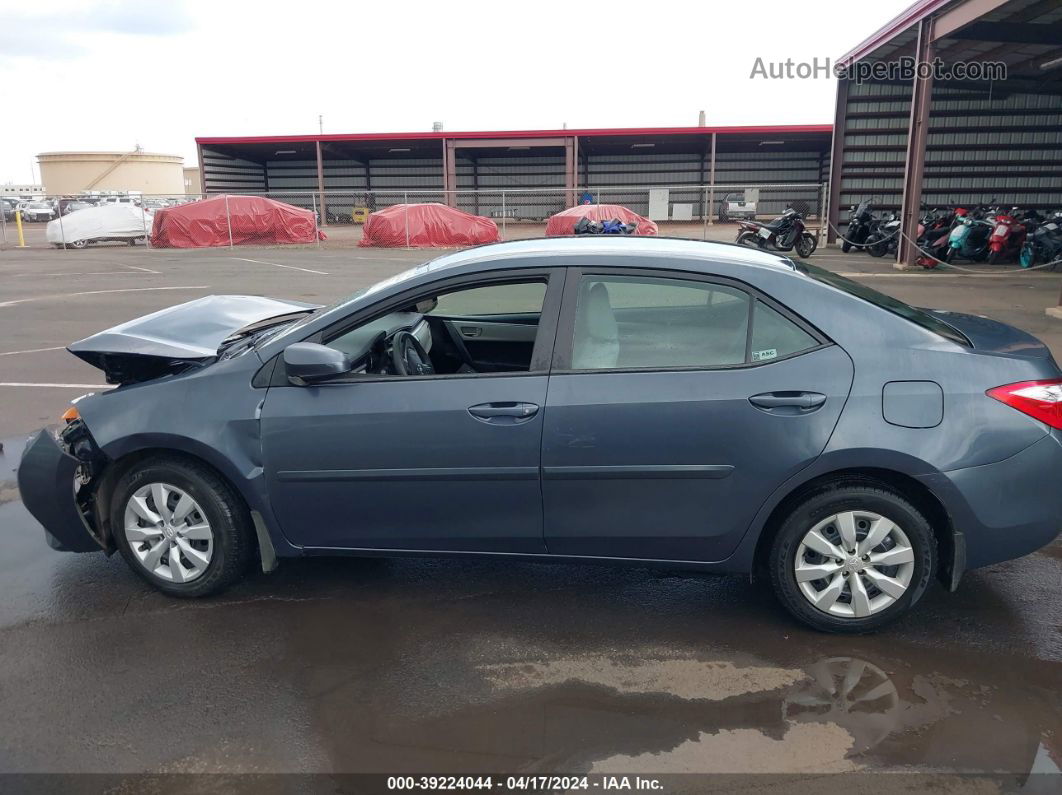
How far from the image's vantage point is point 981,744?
285 cm

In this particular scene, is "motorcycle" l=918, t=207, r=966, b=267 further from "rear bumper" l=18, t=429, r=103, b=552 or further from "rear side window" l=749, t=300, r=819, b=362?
"rear bumper" l=18, t=429, r=103, b=552

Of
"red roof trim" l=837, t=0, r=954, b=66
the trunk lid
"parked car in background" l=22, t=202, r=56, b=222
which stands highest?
"red roof trim" l=837, t=0, r=954, b=66

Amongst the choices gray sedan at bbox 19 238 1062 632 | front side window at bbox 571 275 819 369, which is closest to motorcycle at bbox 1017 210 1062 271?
gray sedan at bbox 19 238 1062 632

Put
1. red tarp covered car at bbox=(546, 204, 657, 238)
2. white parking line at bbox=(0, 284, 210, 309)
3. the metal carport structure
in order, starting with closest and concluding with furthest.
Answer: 1. white parking line at bbox=(0, 284, 210, 309)
2. the metal carport structure
3. red tarp covered car at bbox=(546, 204, 657, 238)

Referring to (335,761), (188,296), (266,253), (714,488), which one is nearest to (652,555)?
(714,488)

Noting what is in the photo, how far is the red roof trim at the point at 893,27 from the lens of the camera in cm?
1641

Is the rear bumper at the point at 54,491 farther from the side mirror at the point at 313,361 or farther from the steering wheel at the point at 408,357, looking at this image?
the steering wheel at the point at 408,357

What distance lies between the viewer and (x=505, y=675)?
10.8 ft

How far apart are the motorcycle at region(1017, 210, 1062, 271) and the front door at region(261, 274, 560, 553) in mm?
16221

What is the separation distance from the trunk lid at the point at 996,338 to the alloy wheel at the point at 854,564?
853 millimetres

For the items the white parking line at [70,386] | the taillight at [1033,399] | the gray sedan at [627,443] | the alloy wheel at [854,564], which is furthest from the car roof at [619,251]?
the white parking line at [70,386]

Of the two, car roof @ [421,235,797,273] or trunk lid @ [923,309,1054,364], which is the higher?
car roof @ [421,235,797,273]

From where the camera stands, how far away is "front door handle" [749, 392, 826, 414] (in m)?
3.28

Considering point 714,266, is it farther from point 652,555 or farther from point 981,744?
point 981,744
